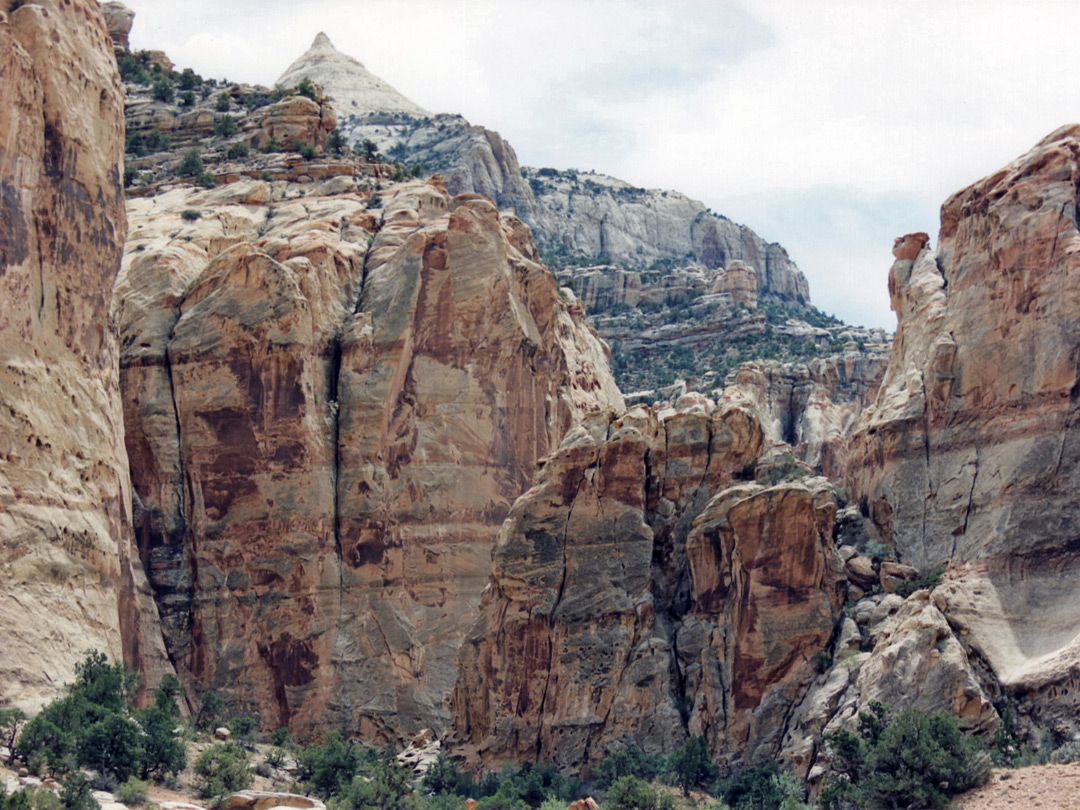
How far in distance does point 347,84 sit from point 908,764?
516 feet

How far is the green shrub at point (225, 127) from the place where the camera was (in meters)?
93.4

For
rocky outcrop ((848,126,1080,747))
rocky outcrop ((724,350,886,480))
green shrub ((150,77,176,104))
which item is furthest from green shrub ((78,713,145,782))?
rocky outcrop ((724,350,886,480))

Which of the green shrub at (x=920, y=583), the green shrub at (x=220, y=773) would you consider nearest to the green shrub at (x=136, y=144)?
the green shrub at (x=220, y=773)

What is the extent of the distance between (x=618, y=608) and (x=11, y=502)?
19646mm

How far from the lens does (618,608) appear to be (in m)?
53.1

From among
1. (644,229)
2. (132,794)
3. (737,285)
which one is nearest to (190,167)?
(132,794)

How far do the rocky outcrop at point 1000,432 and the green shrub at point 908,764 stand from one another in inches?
132

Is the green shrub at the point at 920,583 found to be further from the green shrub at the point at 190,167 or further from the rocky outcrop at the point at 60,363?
the green shrub at the point at 190,167

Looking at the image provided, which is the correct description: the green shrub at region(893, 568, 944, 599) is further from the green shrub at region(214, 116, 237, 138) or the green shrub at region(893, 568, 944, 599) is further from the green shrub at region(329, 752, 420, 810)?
the green shrub at region(214, 116, 237, 138)

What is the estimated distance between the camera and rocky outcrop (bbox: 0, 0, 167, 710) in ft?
172

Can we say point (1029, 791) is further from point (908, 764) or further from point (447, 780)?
point (447, 780)

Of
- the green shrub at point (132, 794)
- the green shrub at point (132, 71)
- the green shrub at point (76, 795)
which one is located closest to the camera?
the green shrub at point (76, 795)

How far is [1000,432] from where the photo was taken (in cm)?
5088

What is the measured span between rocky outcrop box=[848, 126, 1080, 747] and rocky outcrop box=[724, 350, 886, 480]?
5044cm
